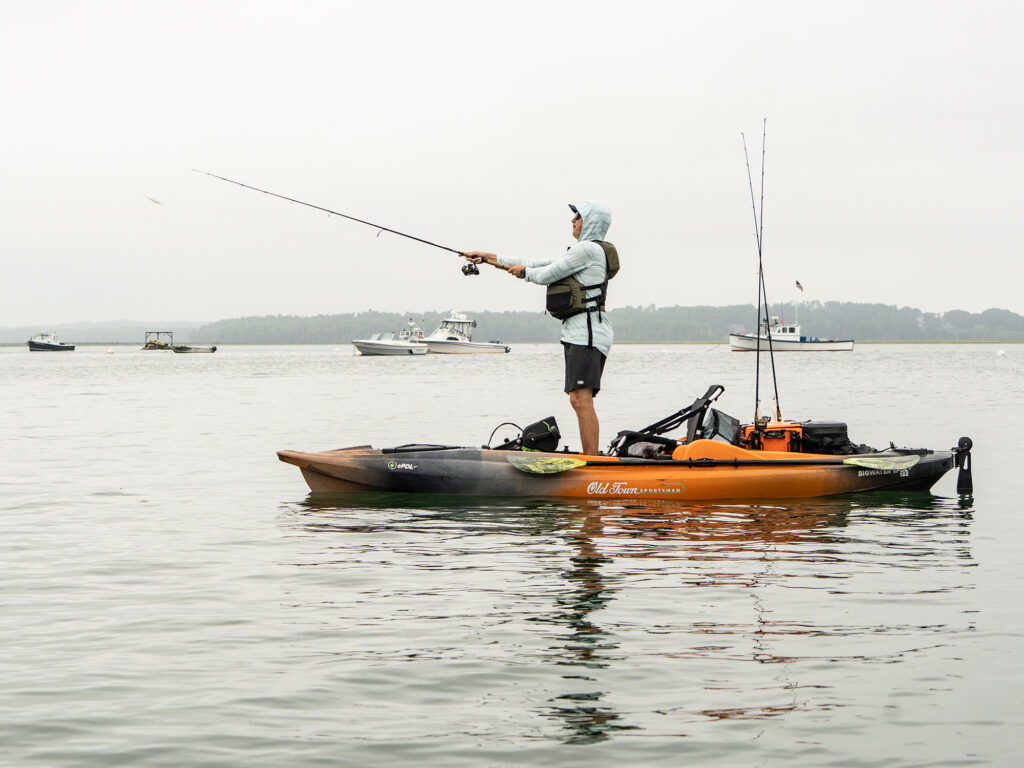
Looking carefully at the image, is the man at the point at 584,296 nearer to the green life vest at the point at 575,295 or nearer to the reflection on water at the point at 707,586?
the green life vest at the point at 575,295

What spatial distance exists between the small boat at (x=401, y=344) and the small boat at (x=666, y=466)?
92500 mm

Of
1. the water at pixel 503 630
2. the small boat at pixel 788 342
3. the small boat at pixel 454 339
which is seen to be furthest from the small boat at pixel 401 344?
the water at pixel 503 630

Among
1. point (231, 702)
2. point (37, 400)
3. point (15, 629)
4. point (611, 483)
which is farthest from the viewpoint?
point (37, 400)

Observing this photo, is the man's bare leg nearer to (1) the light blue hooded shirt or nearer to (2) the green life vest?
(1) the light blue hooded shirt

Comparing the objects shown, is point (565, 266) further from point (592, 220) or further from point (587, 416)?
point (587, 416)

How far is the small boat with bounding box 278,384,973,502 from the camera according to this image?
10.2 m

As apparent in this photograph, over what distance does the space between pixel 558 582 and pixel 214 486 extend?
6457mm

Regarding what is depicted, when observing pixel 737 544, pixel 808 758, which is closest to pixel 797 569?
pixel 737 544

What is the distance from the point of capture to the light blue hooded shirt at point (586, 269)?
10.2 m

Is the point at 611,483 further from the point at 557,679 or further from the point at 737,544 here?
the point at 557,679

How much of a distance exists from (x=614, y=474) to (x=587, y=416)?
2.00ft

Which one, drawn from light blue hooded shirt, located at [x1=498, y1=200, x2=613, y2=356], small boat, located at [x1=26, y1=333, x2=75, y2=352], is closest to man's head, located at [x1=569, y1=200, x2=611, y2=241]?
light blue hooded shirt, located at [x1=498, y1=200, x2=613, y2=356]

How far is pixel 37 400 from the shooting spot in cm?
3225

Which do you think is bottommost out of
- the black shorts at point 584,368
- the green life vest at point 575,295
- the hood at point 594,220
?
the black shorts at point 584,368
